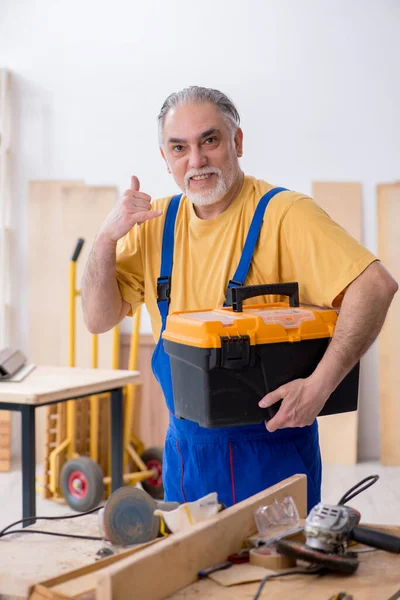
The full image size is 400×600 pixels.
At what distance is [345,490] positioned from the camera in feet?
14.7

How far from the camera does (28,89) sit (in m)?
5.32

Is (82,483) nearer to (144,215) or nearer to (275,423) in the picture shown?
(144,215)

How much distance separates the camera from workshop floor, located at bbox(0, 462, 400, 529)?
13.4 feet

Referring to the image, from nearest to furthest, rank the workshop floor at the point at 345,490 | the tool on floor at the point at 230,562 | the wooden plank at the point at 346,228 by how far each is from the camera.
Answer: the tool on floor at the point at 230,562, the workshop floor at the point at 345,490, the wooden plank at the point at 346,228

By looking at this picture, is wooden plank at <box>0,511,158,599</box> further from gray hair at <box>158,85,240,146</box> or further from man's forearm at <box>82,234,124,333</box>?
gray hair at <box>158,85,240,146</box>

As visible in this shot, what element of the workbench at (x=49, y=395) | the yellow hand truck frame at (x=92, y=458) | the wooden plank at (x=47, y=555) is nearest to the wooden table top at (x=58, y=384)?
the workbench at (x=49, y=395)

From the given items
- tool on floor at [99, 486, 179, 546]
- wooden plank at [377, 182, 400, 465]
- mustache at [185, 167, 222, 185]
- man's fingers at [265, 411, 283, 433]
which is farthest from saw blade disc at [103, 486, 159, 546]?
wooden plank at [377, 182, 400, 465]

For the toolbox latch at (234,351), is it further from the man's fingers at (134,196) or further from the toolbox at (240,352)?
the man's fingers at (134,196)

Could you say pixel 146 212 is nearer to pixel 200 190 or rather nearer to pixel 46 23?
pixel 200 190

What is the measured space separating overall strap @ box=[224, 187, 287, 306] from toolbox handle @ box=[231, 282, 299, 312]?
17cm

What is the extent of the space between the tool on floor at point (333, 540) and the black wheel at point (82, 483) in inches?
116

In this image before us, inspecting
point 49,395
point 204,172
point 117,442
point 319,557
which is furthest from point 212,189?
point 117,442

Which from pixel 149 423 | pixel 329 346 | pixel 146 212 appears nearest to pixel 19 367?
pixel 149 423

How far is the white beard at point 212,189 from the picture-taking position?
1.97m
